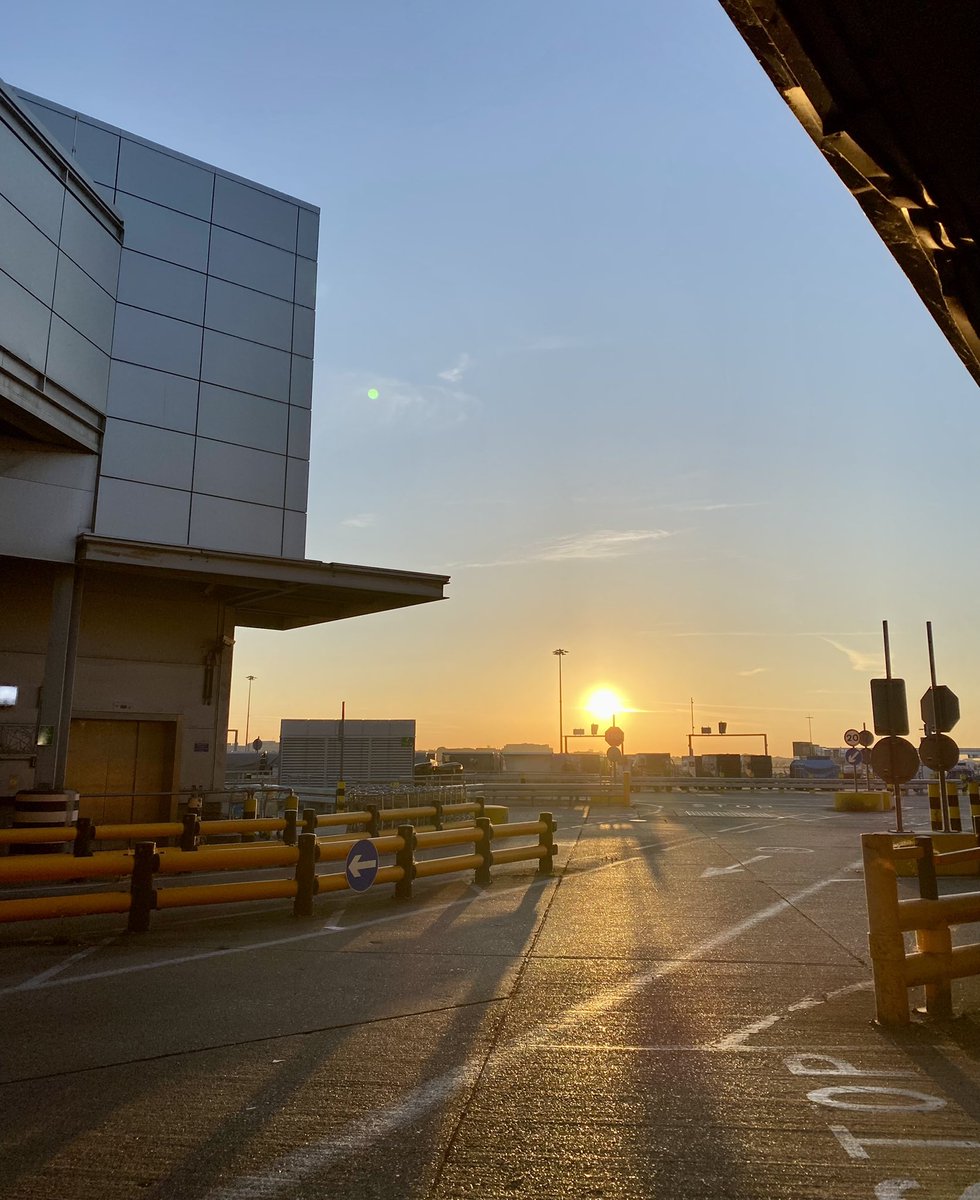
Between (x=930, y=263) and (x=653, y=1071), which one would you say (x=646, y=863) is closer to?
(x=653, y=1071)

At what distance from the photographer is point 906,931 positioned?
5.66 m

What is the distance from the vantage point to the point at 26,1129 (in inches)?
155

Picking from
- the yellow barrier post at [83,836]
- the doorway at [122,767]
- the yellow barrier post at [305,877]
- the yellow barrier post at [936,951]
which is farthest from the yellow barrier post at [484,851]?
the doorway at [122,767]

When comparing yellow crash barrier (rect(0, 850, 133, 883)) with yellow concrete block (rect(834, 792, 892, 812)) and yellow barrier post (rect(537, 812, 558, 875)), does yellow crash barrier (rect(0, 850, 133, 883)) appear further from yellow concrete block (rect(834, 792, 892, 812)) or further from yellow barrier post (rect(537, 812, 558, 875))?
yellow concrete block (rect(834, 792, 892, 812))

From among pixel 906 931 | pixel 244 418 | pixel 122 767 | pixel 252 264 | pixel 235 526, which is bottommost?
pixel 906 931

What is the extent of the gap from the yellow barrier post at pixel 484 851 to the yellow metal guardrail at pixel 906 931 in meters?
6.62

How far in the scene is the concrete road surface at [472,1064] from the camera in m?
3.50

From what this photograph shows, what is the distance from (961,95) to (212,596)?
1935 centimetres

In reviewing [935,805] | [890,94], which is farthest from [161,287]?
[935,805]

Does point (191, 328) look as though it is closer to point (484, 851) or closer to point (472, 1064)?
point (484, 851)

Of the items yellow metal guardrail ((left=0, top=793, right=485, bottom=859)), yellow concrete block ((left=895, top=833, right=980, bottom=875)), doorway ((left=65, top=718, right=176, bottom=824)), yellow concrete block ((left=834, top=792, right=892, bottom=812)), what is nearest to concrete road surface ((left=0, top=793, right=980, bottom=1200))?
yellow metal guardrail ((left=0, top=793, right=485, bottom=859))

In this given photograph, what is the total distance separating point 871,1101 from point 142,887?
6925mm

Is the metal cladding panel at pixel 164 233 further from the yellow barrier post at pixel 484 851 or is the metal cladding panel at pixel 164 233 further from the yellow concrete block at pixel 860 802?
the yellow concrete block at pixel 860 802

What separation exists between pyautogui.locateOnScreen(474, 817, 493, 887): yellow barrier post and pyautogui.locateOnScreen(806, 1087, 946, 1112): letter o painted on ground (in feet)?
25.2
